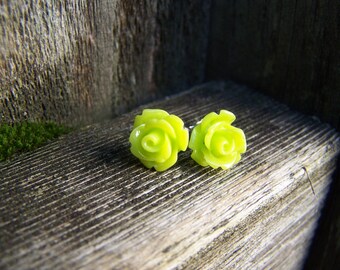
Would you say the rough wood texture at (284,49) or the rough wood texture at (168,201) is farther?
the rough wood texture at (284,49)

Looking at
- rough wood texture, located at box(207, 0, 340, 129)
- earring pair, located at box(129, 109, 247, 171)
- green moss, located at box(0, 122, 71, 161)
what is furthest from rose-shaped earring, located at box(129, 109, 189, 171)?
rough wood texture, located at box(207, 0, 340, 129)

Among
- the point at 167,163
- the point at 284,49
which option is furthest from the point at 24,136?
the point at 284,49

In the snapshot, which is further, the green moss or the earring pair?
the green moss

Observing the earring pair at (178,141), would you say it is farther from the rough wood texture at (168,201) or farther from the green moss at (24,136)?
the green moss at (24,136)

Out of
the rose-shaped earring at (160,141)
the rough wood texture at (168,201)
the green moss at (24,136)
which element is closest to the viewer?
the rough wood texture at (168,201)

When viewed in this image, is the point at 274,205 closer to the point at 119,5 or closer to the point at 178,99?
the point at 178,99

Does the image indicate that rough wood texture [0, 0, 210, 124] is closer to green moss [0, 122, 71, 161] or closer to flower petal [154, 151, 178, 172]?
green moss [0, 122, 71, 161]

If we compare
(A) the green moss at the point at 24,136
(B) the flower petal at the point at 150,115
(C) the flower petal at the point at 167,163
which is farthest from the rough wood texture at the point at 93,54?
(C) the flower petal at the point at 167,163

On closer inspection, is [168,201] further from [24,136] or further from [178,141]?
[24,136]
